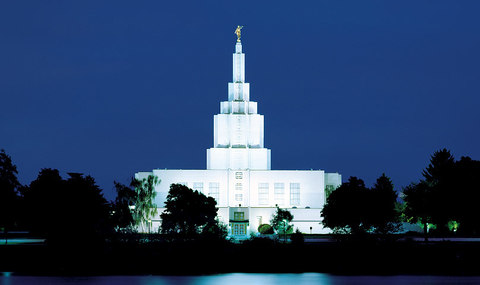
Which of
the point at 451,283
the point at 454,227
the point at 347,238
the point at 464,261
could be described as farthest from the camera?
the point at 454,227

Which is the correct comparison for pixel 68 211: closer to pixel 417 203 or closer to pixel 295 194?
pixel 417 203

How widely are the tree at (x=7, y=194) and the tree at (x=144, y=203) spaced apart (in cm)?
2677

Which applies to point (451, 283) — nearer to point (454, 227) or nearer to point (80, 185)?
point (80, 185)

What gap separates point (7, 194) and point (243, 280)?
81.0ft

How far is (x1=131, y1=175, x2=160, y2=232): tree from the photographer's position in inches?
4087

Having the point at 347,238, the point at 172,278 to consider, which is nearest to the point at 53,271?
the point at 172,278

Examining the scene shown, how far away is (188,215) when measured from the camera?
8000 centimetres

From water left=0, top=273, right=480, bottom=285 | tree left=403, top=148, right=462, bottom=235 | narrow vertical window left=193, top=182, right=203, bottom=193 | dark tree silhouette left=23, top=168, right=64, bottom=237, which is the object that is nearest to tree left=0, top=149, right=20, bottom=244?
dark tree silhouette left=23, top=168, right=64, bottom=237

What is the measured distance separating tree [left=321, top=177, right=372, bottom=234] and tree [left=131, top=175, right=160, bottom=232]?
26.0 m

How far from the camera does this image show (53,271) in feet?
187

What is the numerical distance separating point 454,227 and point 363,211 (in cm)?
2743

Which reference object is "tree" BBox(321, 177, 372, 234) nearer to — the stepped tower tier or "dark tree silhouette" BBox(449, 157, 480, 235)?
"dark tree silhouette" BBox(449, 157, 480, 235)

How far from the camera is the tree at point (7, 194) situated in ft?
235

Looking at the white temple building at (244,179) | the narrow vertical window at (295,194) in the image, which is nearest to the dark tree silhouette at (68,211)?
the white temple building at (244,179)
